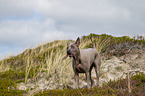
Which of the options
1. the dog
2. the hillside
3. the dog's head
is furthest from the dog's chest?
the hillside

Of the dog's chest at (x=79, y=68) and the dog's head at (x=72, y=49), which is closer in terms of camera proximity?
the dog's head at (x=72, y=49)

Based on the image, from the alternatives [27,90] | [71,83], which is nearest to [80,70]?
[71,83]

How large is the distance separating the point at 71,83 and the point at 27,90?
223 cm

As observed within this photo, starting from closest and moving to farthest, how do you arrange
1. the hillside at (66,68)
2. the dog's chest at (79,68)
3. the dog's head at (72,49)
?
the dog's head at (72,49) → the dog's chest at (79,68) → the hillside at (66,68)

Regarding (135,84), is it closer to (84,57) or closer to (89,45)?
(84,57)

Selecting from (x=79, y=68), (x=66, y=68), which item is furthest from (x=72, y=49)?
(x=66, y=68)

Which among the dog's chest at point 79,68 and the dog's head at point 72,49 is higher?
the dog's head at point 72,49

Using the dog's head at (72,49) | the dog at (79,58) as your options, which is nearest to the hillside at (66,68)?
the dog at (79,58)

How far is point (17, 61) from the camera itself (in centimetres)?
1349

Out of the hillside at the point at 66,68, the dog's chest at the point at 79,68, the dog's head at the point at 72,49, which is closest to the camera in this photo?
the dog's head at the point at 72,49

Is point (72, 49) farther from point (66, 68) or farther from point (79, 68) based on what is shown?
point (66, 68)

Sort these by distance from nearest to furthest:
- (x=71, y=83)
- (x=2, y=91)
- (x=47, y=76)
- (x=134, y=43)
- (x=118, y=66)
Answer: (x=2, y=91), (x=71, y=83), (x=47, y=76), (x=118, y=66), (x=134, y=43)

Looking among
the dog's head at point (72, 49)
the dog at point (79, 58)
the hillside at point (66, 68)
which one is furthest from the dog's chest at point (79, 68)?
the hillside at point (66, 68)

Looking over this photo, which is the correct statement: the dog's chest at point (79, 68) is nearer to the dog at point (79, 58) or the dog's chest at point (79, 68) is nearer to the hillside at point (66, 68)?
the dog at point (79, 58)
